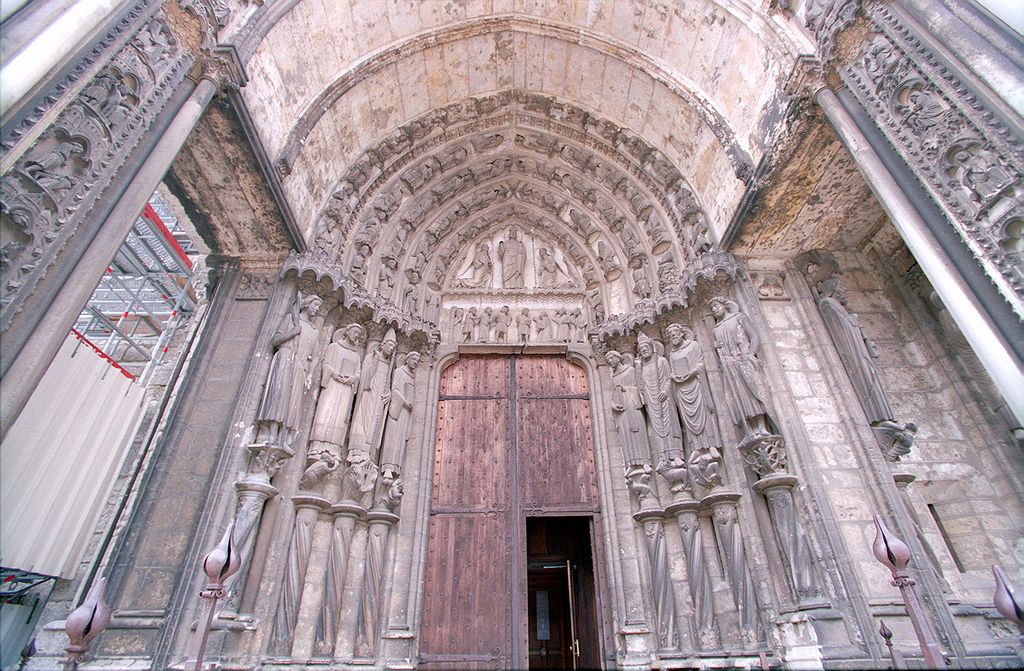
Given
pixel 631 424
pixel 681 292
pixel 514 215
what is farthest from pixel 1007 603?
pixel 514 215

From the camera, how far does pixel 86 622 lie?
260 centimetres

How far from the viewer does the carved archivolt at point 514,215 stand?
639 cm

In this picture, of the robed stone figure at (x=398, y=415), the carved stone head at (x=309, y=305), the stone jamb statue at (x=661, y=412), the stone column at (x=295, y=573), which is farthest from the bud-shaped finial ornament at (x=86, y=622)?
the stone jamb statue at (x=661, y=412)

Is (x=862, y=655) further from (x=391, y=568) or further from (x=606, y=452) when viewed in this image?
(x=391, y=568)

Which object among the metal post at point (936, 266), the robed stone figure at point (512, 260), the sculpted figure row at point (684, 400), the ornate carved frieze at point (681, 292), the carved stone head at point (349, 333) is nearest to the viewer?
the metal post at point (936, 266)

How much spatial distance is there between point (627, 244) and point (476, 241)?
225 cm

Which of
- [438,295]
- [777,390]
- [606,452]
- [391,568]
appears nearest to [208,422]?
[391,568]

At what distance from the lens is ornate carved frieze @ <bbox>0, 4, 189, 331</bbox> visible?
249 cm

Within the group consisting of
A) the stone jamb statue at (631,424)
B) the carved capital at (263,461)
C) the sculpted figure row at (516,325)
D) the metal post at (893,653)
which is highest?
the sculpted figure row at (516,325)

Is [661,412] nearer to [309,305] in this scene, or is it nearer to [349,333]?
[349,333]

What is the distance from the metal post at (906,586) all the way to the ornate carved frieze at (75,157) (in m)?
4.62

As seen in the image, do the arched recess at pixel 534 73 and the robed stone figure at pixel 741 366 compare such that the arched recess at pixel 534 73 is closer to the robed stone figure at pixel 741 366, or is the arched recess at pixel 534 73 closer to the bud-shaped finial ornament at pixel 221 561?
the robed stone figure at pixel 741 366

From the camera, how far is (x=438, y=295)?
7316 millimetres

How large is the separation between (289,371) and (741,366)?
4.19 metres
